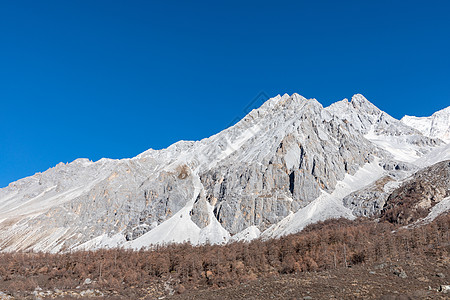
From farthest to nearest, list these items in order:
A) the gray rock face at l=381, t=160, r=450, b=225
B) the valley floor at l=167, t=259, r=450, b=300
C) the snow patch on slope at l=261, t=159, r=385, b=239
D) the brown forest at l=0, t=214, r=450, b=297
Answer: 1. the snow patch on slope at l=261, t=159, r=385, b=239
2. the gray rock face at l=381, t=160, r=450, b=225
3. the brown forest at l=0, t=214, r=450, b=297
4. the valley floor at l=167, t=259, r=450, b=300

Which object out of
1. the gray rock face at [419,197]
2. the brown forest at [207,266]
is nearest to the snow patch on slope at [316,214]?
the gray rock face at [419,197]

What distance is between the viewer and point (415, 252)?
60.8m

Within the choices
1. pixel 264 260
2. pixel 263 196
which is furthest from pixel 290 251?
pixel 263 196

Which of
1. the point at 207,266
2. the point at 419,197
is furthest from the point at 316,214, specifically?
the point at 207,266

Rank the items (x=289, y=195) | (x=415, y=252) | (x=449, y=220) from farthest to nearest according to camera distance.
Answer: (x=289, y=195) → (x=449, y=220) → (x=415, y=252)

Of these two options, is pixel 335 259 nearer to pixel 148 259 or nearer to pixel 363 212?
pixel 148 259

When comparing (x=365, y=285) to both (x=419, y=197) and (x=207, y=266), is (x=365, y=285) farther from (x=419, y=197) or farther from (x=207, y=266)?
(x=419, y=197)

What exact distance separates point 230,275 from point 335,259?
21642 mm

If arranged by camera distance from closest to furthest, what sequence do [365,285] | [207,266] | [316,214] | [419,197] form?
[365,285] → [207,266] → [419,197] → [316,214]

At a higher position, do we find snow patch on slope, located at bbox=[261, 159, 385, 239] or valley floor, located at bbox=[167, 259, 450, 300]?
snow patch on slope, located at bbox=[261, 159, 385, 239]

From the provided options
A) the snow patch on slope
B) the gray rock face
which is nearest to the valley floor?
the gray rock face

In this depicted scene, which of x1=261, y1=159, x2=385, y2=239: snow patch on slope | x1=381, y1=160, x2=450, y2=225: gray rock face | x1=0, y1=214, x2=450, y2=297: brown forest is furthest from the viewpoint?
x1=261, y1=159, x2=385, y2=239: snow patch on slope

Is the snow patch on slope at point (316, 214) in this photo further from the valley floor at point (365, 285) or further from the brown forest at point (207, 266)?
the valley floor at point (365, 285)

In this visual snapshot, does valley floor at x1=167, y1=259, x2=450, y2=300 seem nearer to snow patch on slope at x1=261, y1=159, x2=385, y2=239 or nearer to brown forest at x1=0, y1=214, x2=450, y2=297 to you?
brown forest at x1=0, y1=214, x2=450, y2=297
